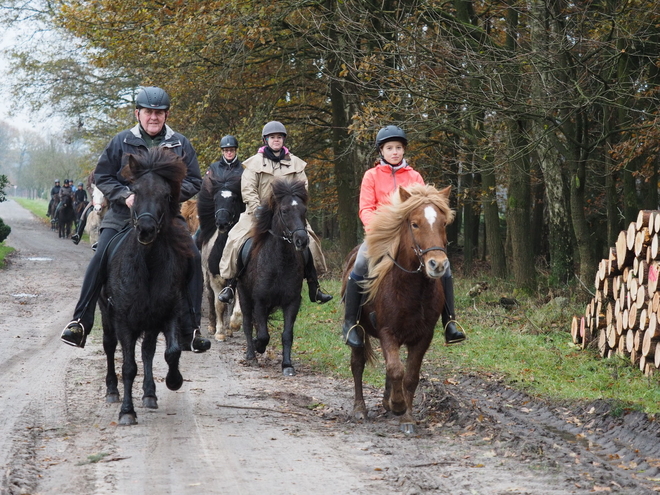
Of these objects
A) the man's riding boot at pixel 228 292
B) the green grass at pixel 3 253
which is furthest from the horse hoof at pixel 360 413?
the green grass at pixel 3 253

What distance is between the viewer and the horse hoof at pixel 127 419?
6746 mm

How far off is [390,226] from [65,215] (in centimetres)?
3634

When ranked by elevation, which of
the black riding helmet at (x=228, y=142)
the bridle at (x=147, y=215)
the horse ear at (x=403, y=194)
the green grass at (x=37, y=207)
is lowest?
the green grass at (x=37, y=207)

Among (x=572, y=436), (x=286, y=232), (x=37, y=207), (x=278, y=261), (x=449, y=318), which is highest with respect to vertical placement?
(x=286, y=232)

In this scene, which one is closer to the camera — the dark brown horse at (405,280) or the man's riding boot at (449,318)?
the dark brown horse at (405,280)

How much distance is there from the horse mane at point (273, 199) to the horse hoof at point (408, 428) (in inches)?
166

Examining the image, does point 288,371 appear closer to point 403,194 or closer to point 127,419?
point 127,419

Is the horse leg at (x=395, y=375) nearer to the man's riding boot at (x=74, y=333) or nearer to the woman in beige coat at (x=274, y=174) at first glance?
the man's riding boot at (x=74, y=333)

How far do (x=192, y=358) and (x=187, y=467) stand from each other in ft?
19.1

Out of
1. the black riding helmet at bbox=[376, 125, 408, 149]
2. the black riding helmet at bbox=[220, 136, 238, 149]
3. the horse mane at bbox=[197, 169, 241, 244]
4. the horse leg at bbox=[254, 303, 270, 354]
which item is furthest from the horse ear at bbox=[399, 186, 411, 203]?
the black riding helmet at bbox=[220, 136, 238, 149]

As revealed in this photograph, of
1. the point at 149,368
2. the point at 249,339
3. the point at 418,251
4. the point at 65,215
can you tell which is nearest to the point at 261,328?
the point at 249,339

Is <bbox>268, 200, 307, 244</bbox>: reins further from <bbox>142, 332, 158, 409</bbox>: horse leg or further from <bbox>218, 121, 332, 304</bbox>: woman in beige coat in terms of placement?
<bbox>142, 332, 158, 409</bbox>: horse leg

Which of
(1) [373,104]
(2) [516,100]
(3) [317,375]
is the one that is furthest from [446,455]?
(1) [373,104]

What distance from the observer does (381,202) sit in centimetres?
759
